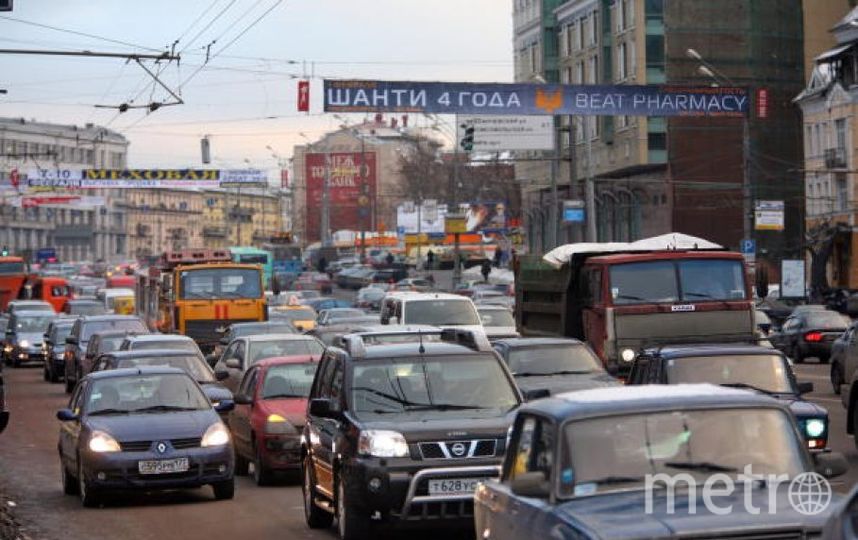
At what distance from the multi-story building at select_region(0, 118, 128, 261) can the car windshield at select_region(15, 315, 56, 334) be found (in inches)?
3750

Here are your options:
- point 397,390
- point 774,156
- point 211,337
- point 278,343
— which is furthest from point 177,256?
point 774,156

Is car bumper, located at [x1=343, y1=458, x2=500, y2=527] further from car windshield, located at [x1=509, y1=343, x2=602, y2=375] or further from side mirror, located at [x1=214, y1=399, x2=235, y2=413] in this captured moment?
car windshield, located at [x1=509, y1=343, x2=602, y2=375]

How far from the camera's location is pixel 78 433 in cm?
1834

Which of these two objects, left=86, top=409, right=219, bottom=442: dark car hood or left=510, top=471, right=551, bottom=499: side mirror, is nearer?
left=510, top=471, right=551, bottom=499: side mirror

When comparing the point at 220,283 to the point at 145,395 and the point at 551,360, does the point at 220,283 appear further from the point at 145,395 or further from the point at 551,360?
the point at 145,395

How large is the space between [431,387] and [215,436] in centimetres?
435

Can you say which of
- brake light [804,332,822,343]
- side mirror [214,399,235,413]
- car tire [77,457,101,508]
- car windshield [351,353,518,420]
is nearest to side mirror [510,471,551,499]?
car windshield [351,353,518,420]

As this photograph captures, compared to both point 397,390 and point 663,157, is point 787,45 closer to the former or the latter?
point 663,157

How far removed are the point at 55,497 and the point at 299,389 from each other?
10.3 feet

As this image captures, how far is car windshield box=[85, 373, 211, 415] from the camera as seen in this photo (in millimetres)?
18719

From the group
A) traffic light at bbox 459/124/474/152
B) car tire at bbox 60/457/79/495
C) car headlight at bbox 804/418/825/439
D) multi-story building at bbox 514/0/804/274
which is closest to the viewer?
car headlight at bbox 804/418/825/439

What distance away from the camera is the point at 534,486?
342 inches

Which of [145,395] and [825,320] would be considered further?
[825,320]

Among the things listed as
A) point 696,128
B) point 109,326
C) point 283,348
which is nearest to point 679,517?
point 283,348
